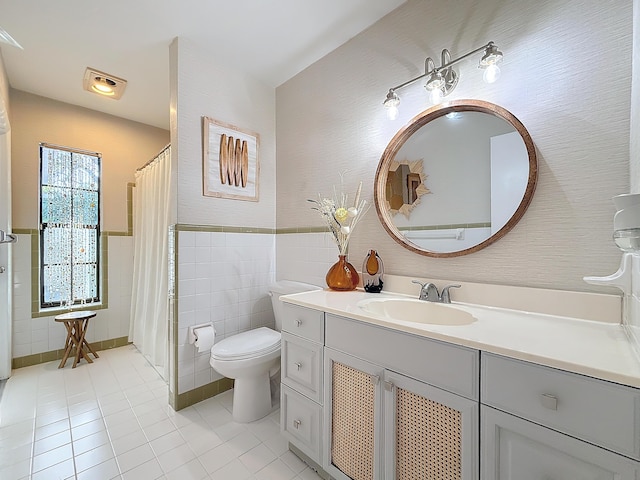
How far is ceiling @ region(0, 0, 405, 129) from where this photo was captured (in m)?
1.59

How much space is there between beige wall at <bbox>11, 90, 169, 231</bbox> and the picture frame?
1666 mm

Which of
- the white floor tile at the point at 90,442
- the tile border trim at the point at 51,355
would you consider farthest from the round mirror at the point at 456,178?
the tile border trim at the point at 51,355

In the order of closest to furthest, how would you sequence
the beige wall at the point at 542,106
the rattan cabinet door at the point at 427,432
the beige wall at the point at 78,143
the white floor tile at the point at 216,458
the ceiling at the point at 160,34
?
1. the rattan cabinet door at the point at 427,432
2. the beige wall at the point at 542,106
3. the white floor tile at the point at 216,458
4. the ceiling at the point at 160,34
5. the beige wall at the point at 78,143

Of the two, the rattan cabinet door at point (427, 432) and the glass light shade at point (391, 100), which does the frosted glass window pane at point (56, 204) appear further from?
the rattan cabinet door at point (427, 432)

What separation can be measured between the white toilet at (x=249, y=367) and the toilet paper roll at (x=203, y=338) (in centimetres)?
14

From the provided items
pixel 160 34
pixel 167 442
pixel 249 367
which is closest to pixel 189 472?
pixel 167 442

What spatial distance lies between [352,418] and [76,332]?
2.72 meters

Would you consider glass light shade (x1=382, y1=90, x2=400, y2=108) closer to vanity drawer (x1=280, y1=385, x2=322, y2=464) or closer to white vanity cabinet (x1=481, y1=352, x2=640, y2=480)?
white vanity cabinet (x1=481, y1=352, x2=640, y2=480)

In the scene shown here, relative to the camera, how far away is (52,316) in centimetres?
254

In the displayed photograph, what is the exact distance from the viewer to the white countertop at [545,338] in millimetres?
660

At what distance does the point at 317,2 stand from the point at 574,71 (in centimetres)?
136

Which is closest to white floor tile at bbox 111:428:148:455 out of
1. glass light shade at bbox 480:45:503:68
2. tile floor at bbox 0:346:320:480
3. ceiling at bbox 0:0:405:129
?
tile floor at bbox 0:346:320:480

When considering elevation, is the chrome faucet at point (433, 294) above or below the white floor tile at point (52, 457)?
above

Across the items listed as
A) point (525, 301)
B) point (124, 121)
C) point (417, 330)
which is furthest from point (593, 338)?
point (124, 121)
